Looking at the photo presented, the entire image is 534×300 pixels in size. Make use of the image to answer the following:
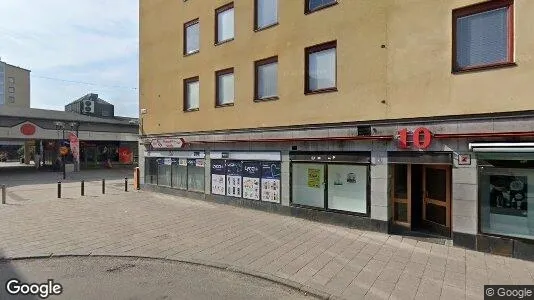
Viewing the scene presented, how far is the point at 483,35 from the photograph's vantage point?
25.1 feet

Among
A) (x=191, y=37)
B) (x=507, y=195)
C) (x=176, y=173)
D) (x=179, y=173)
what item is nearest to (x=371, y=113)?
(x=507, y=195)

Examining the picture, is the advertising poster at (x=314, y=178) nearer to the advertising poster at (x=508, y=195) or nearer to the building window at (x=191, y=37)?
the advertising poster at (x=508, y=195)

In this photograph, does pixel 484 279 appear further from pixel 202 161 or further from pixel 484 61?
pixel 202 161

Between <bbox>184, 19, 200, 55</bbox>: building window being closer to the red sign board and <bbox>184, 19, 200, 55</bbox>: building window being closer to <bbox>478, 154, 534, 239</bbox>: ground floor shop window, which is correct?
<bbox>478, 154, 534, 239</bbox>: ground floor shop window

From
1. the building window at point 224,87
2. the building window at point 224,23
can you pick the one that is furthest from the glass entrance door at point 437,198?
the building window at point 224,23

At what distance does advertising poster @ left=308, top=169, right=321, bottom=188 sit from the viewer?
10.6m

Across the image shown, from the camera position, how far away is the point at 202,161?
47.8ft

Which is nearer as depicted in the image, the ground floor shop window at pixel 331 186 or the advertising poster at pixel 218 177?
the ground floor shop window at pixel 331 186

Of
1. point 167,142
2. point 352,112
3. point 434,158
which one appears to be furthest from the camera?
point 167,142

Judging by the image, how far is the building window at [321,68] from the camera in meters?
10.2

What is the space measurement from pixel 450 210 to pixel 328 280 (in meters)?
4.65

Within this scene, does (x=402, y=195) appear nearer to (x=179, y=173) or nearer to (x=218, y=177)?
(x=218, y=177)

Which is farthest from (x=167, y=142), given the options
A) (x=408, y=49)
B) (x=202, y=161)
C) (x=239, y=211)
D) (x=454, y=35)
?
(x=454, y=35)

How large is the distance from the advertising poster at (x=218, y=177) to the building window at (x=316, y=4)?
6.53 meters
